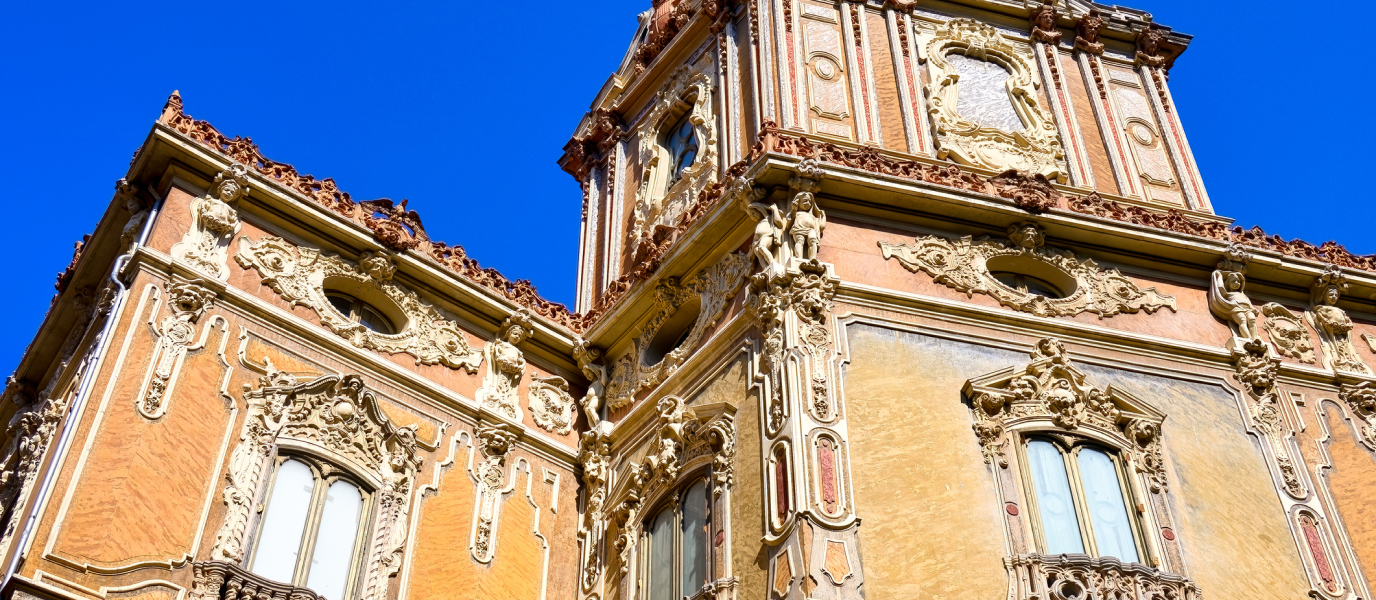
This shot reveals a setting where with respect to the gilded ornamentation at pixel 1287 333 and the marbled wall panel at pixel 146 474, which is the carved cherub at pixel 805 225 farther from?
the marbled wall panel at pixel 146 474

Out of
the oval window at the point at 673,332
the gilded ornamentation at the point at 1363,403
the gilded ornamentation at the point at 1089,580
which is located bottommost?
the gilded ornamentation at the point at 1089,580

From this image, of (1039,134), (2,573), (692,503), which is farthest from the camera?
(1039,134)

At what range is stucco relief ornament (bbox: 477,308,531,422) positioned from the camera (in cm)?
2184

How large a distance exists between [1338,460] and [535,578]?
10750mm

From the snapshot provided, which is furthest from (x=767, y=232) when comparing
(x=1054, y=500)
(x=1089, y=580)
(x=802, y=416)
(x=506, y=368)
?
(x=1089, y=580)

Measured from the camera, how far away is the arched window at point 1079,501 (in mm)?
17328

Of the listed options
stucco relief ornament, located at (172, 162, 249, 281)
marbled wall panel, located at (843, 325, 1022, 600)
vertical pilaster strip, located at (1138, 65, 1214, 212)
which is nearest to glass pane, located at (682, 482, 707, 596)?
marbled wall panel, located at (843, 325, 1022, 600)

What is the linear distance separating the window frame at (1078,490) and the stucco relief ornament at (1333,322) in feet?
16.4

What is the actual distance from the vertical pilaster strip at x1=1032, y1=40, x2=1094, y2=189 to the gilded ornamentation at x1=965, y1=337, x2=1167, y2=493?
5.87 m

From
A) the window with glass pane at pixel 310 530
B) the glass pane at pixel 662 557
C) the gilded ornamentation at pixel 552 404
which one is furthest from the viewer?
the gilded ornamentation at pixel 552 404

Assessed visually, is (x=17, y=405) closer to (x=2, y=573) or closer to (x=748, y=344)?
(x=2, y=573)

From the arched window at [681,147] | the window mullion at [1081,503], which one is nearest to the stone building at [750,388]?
the window mullion at [1081,503]

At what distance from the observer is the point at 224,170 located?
20781 millimetres

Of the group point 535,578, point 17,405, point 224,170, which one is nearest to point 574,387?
point 535,578
